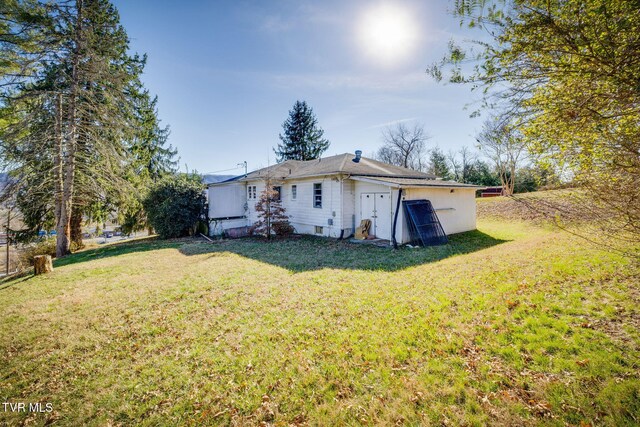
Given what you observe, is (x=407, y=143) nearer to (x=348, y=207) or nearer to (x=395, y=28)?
(x=348, y=207)

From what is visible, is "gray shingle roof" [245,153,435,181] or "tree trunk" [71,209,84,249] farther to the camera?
"tree trunk" [71,209,84,249]

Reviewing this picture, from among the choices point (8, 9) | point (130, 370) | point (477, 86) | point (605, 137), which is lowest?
point (130, 370)

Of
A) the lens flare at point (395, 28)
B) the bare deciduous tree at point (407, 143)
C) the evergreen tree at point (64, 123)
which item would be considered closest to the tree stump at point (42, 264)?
the evergreen tree at point (64, 123)

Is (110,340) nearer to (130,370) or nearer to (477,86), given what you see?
(130,370)

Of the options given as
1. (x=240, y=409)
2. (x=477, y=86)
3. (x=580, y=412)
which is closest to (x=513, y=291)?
(x=580, y=412)

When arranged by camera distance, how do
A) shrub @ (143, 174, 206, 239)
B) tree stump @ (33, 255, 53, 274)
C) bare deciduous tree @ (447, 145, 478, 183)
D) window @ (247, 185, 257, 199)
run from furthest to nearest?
bare deciduous tree @ (447, 145, 478, 183), window @ (247, 185, 257, 199), shrub @ (143, 174, 206, 239), tree stump @ (33, 255, 53, 274)

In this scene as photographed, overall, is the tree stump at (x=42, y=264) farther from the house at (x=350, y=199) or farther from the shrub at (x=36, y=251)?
the house at (x=350, y=199)

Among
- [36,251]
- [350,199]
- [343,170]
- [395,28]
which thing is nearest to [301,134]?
[343,170]

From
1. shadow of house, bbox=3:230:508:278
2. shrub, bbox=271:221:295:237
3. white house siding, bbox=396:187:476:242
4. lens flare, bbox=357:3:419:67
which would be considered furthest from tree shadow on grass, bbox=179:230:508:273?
lens flare, bbox=357:3:419:67

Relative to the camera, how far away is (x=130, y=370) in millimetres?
3916

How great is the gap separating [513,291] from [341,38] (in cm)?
961

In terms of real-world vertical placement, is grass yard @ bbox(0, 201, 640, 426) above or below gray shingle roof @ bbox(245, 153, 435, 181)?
below

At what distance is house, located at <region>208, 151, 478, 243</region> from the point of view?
39.1 ft

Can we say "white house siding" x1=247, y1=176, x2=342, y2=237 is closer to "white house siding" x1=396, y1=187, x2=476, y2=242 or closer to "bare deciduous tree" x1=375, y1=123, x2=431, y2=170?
"white house siding" x1=396, y1=187, x2=476, y2=242
